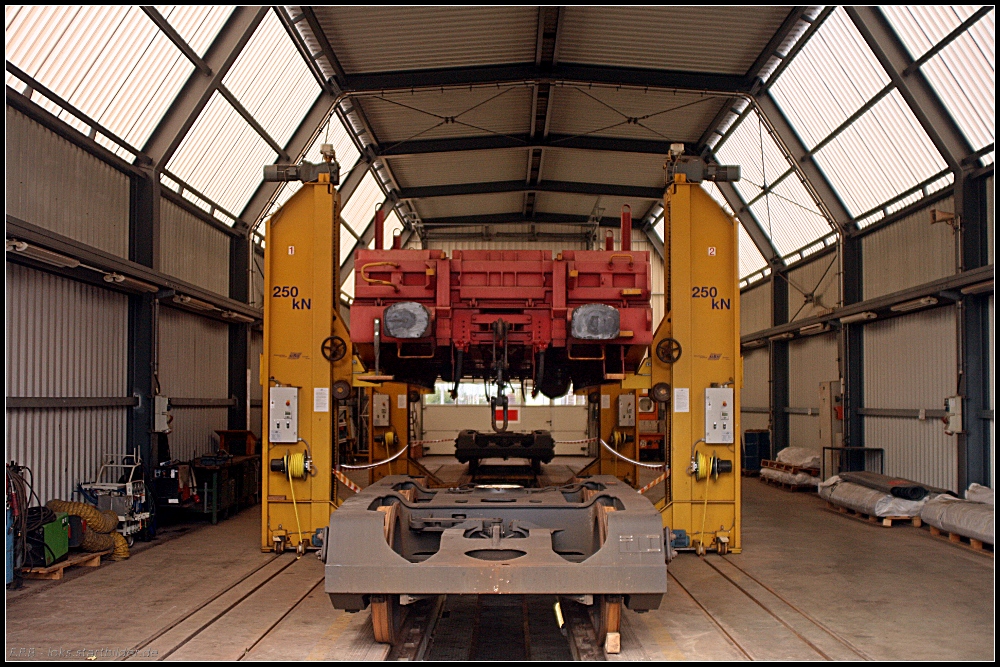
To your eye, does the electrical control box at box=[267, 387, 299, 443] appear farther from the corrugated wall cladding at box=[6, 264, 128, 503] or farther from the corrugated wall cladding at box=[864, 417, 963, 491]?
the corrugated wall cladding at box=[864, 417, 963, 491]

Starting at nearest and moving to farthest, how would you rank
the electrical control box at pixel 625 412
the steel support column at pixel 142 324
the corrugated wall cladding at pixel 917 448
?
1. the steel support column at pixel 142 324
2. the corrugated wall cladding at pixel 917 448
3. the electrical control box at pixel 625 412

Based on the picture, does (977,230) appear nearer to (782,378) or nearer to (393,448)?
(782,378)

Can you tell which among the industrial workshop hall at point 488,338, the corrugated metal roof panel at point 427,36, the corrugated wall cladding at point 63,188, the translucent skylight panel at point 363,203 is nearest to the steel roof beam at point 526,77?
the industrial workshop hall at point 488,338

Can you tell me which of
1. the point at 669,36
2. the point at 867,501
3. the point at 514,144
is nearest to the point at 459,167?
the point at 514,144

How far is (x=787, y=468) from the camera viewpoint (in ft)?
59.1

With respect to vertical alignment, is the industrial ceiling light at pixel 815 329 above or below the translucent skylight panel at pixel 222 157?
below

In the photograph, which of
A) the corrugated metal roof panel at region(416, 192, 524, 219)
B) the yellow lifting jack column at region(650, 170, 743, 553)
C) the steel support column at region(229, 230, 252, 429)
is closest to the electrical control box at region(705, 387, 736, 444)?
the yellow lifting jack column at region(650, 170, 743, 553)

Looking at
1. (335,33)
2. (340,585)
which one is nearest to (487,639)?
(340,585)

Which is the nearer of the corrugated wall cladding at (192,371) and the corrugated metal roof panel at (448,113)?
the corrugated wall cladding at (192,371)

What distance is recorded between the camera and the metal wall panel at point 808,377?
17.5 m

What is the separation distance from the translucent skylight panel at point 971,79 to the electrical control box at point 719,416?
483 centimetres

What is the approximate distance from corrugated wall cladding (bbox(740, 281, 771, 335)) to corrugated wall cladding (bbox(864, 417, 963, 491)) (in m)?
A: 6.43

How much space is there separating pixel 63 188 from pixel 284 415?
386 centimetres

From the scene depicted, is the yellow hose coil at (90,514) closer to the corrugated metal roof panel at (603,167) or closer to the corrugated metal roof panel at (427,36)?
the corrugated metal roof panel at (427,36)
